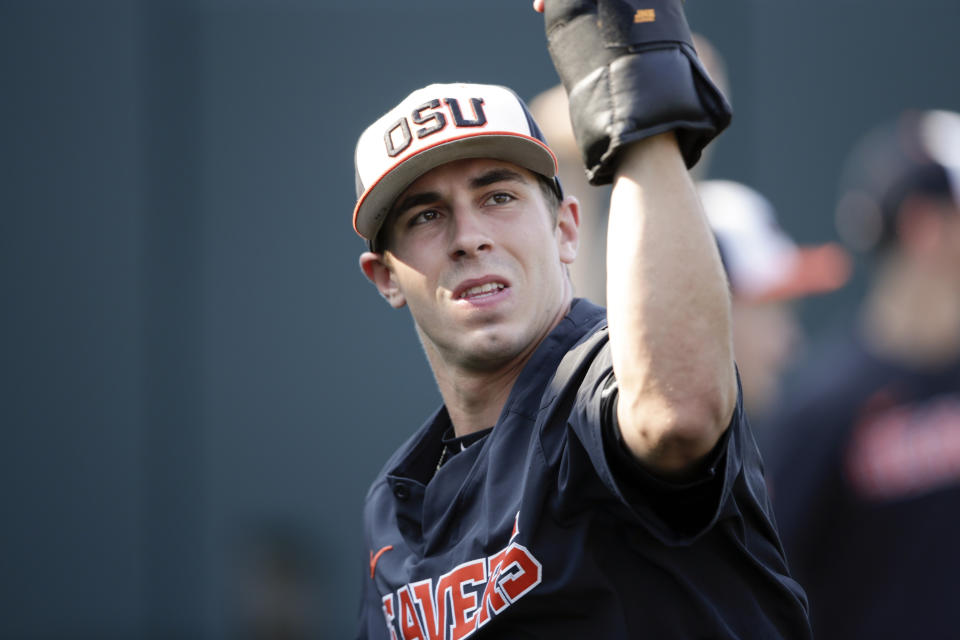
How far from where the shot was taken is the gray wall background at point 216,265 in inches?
251

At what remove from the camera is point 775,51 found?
6789mm

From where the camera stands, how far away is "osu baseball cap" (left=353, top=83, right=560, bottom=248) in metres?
2.04

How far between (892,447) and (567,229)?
4.95 feet

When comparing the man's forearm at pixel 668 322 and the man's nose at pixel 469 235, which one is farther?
the man's nose at pixel 469 235

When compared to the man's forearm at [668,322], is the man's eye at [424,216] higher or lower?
higher

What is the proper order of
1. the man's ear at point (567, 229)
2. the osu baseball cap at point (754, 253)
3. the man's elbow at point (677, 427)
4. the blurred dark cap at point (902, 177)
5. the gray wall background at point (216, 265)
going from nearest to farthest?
the man's elbow at point (677, 427) < the man's ear at point (567, 229) < the blurred dark cap at point (902, 177) < the osu baseball cap at point (754, 253) < the gray wall background at point (216, 265)

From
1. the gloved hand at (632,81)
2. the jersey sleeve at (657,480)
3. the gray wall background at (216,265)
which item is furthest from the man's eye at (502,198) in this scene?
the gray wall background at (216,265)

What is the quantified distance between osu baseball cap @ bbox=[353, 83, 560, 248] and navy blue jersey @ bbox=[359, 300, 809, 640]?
403 millimetres

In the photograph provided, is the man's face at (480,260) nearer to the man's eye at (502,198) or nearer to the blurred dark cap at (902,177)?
the man's eye at (502,198)

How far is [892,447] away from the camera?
3.29 m

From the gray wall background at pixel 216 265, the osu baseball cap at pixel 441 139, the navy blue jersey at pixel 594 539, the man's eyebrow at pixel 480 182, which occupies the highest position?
the gray wall background at pixel 216 265

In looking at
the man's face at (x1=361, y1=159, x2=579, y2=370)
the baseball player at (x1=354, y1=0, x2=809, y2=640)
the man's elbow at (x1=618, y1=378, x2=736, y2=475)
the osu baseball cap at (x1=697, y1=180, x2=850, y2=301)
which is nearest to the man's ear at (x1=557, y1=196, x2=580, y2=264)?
the baseball player at (x1=354, y1=0, x2=809, y2=640)

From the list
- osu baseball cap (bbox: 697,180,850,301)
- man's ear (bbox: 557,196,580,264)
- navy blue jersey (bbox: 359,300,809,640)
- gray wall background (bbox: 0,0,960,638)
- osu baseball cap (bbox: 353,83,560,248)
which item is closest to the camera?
navy blue jersey (bbox: 359,300,809,640)

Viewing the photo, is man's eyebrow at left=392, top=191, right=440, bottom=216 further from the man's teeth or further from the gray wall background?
the gray wall background
